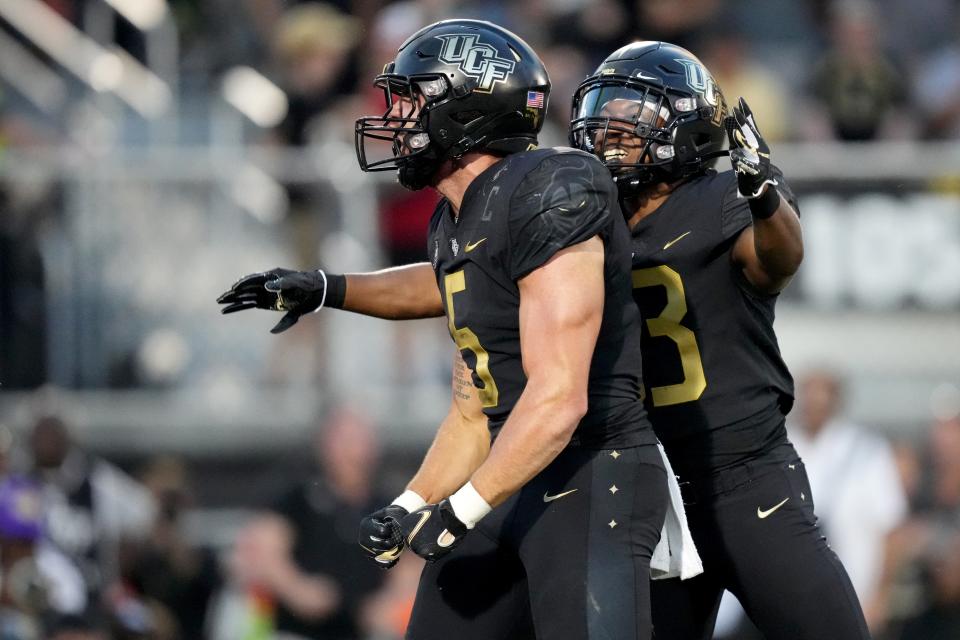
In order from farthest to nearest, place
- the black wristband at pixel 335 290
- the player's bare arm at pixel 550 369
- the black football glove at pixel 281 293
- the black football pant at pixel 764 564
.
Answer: the black wristband at pixel 335 290 < the black football glove at pixel 281 293 < the black football pant at pixel 764 564 < the player's bare arm at pixel 550 369

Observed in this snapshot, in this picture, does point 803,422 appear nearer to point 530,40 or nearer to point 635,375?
point 530,40

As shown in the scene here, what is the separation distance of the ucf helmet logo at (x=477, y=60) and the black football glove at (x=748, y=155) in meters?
0.58

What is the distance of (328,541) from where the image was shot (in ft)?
24.7

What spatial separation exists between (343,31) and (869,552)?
4113 mm

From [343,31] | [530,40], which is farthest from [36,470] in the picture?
[530,40]

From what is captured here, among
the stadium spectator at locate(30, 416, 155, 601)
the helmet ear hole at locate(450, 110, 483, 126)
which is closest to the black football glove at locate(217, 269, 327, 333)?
the helmet ear hole at locate(450, 110, 483, 126)

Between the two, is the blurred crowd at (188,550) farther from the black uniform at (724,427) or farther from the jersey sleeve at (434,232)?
the jersey sleeve at (434,232)

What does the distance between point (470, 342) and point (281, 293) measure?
2.58ft

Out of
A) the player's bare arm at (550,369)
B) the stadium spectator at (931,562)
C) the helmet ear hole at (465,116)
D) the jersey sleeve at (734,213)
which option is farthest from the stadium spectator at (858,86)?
the player's bare arm at (550,369)

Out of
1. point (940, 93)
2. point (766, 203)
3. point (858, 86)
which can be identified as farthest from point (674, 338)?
point (940, 93)

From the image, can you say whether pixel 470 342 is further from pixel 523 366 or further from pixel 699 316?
pixel 699 316

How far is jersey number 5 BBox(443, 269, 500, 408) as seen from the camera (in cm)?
385

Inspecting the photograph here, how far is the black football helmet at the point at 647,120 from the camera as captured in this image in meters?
4.24

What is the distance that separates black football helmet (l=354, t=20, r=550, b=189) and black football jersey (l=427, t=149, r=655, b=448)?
0.37 feet
